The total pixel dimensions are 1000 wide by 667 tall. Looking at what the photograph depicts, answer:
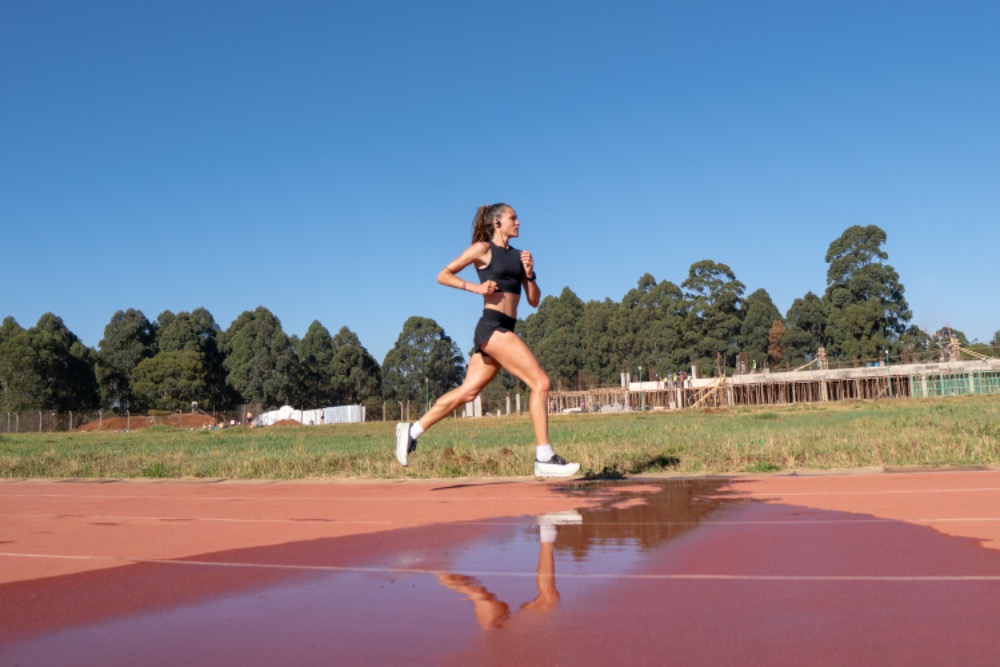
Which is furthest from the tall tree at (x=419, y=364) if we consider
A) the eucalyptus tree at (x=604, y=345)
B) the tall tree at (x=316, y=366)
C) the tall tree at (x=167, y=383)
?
the tall tree at (x=167, y=383)

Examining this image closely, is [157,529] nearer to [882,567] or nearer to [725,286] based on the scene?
[882,567]

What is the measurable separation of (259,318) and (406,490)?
274ft

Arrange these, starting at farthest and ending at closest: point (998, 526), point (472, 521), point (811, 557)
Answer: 1. point (472, 521)
2. point (998, 526)
3. point (811, 557)

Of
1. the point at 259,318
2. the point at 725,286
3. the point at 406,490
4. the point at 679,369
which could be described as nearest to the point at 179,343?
the point at 259,318

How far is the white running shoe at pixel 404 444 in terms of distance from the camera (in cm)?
677

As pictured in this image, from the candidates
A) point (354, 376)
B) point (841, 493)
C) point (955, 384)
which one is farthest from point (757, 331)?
point (841, 493)

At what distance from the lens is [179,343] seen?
8731cm

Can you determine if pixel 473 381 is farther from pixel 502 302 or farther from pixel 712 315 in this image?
pixel 712 315

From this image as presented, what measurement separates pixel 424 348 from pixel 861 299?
47891 mm

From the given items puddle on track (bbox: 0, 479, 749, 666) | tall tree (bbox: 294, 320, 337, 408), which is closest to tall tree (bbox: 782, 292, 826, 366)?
tall tree (bbox: 294, 320, 337, 408)

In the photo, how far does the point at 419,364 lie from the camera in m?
98.1

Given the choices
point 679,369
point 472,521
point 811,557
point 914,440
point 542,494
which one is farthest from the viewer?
point 679,369

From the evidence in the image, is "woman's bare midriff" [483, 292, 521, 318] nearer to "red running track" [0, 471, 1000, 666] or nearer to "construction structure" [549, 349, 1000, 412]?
"red running track" [0, 471, 1000, 666]

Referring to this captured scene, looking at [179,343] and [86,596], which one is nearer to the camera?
[86,596]
